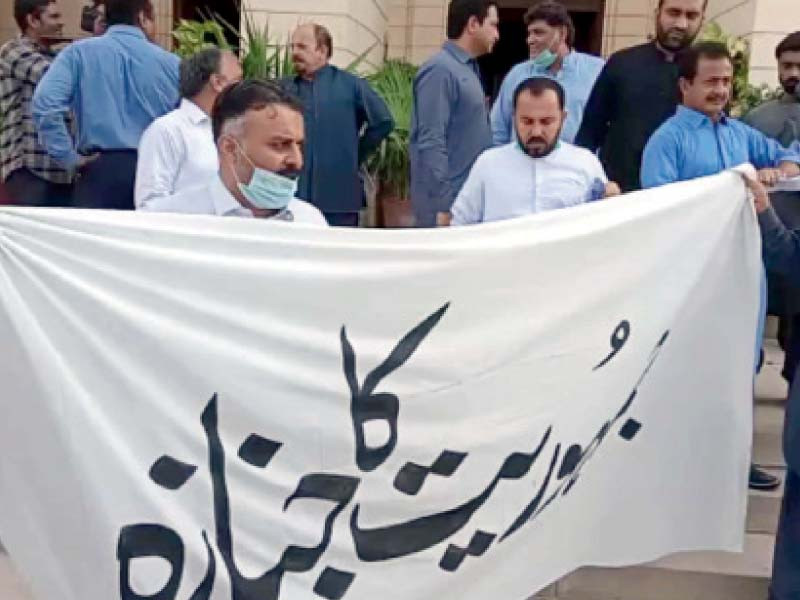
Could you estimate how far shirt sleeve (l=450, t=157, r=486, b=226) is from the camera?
362 centimetres

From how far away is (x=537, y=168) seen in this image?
3.52 m

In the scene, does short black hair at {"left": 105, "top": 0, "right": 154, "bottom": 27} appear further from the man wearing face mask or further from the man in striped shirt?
the man wearing face mask

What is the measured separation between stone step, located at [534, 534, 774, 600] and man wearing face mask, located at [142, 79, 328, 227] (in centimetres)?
150

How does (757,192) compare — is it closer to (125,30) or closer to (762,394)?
(762,394)

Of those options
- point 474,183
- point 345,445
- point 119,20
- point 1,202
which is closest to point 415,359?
point 345,445

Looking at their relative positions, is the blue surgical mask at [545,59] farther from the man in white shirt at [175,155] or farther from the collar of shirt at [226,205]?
the collar of shirt at [226,205]

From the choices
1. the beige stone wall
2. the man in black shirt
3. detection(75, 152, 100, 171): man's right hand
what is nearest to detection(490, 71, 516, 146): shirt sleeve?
the man in black shirt

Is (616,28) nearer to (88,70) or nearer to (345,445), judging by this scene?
(88,70)

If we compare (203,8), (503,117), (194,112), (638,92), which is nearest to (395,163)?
(503,117)

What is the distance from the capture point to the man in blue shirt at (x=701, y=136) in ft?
11.4

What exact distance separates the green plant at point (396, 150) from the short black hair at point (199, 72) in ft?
8.58

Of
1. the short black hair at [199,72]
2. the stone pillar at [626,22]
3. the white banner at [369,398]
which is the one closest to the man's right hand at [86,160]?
the short black hair at [199,72]

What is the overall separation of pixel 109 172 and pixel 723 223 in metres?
2.66

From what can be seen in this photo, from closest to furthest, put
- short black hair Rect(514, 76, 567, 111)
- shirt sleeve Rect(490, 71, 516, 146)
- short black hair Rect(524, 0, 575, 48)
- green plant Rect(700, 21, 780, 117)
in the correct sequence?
1. short black hair Rect(514, 76, 567, 111)
2. short black hair Rect(524, 0, 575, 48)
3. shirt sleeve Rect(490, 71, 516, 146)
4. green plant Rect(700, 21, 780, 117)
